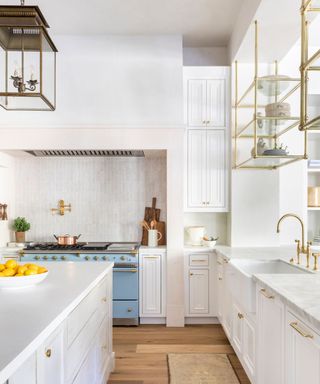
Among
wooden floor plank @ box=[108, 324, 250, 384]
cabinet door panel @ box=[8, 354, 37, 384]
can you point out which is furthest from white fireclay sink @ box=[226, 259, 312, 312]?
cabinet door panel @ box=[8, 354, 37, 384]

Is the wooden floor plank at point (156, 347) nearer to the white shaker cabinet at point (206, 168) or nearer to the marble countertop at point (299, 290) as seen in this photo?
the marble countertop at point (299, 290)

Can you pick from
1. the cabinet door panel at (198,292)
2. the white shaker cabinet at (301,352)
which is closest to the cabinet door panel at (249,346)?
the white shaker cabinet at (301,352)

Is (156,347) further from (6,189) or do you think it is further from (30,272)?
(6,189)

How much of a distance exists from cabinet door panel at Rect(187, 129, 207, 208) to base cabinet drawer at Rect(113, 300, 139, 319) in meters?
1.28

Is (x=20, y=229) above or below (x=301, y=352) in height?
above

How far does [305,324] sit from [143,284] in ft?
9.55

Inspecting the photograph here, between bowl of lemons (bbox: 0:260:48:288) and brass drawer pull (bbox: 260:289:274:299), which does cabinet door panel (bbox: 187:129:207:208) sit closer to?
brass drawer pull (bbox: 260:289:274:299)

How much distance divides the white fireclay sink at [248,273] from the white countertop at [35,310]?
0.98 metres

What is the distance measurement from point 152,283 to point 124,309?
414 millimetres

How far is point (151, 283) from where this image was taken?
14.3ft

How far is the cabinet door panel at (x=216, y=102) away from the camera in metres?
4.45

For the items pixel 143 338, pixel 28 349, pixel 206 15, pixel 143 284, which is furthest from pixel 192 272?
pixel 28 349

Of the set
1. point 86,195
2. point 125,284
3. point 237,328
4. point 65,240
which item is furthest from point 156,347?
point 86,195

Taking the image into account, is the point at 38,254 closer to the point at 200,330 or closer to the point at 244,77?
the point at 200,330
